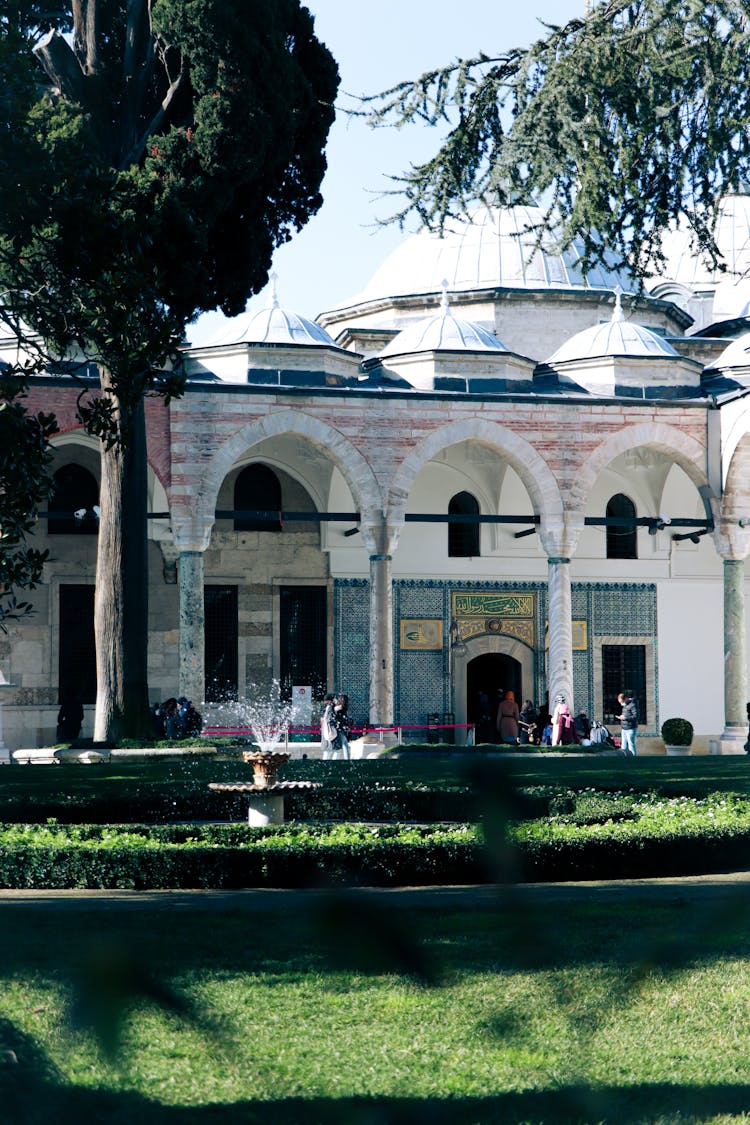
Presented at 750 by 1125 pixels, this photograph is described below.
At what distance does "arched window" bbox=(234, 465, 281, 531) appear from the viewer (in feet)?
69.9

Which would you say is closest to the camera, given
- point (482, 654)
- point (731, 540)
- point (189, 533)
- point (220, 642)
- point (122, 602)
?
point (122, 602)

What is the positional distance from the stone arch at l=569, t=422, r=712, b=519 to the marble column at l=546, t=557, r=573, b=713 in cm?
92

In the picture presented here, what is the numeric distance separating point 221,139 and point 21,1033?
13251mm

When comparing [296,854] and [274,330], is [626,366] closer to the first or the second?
[274,330]

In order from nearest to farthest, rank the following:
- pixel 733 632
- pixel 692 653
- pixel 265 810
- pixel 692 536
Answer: pixel 265 810, pixel 733 632, pixel 692 536, pixel 692 653

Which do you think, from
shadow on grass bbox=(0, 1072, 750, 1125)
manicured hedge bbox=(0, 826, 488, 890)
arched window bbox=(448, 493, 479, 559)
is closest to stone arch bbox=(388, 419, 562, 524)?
arched window bbox=(448, 493, 479, 559)

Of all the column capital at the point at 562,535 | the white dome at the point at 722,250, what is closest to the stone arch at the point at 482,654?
the column capital at the point at 562,535

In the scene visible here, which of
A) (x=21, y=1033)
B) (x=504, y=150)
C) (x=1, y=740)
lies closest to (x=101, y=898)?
(x=504, y=150)

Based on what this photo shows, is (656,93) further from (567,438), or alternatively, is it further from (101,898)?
(567,438)

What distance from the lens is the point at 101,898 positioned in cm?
738

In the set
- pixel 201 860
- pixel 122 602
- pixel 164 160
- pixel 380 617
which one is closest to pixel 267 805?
pixel 201 860

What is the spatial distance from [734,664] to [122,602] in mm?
9423

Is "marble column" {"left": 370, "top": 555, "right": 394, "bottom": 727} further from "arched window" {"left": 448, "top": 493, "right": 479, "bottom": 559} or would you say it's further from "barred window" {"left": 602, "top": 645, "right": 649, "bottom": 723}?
"barred window" {"left": 602, "top": 645, "right": 649, "bottom": 723}

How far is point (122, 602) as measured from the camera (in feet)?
48.9
